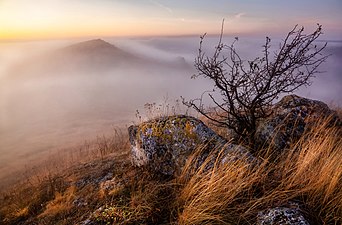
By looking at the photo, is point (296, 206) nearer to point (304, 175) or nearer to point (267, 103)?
point (304, 175)

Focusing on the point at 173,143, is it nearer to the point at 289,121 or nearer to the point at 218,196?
the point at 218,196

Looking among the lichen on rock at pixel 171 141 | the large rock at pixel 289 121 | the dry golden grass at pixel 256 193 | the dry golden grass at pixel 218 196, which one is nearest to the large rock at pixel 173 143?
the lichen on rock at pixel 171 141

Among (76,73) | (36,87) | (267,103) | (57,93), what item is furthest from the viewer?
(76,73)

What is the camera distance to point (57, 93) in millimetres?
135375

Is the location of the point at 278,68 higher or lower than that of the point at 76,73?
higher

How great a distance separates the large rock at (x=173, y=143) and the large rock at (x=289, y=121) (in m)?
1.12

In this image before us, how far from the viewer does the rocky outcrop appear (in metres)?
3.00

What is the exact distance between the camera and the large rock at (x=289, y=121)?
541cm

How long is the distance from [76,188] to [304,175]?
4137mm

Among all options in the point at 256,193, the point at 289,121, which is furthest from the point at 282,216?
the point at 289,121

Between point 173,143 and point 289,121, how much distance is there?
2.38 metres

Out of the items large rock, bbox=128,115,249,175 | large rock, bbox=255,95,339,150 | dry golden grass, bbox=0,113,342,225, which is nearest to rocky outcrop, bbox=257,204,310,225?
dry golden grass, bbox=0,113,342,225

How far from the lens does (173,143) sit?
16.7 ft

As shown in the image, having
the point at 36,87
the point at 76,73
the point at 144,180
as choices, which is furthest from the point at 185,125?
the point at 76,73
